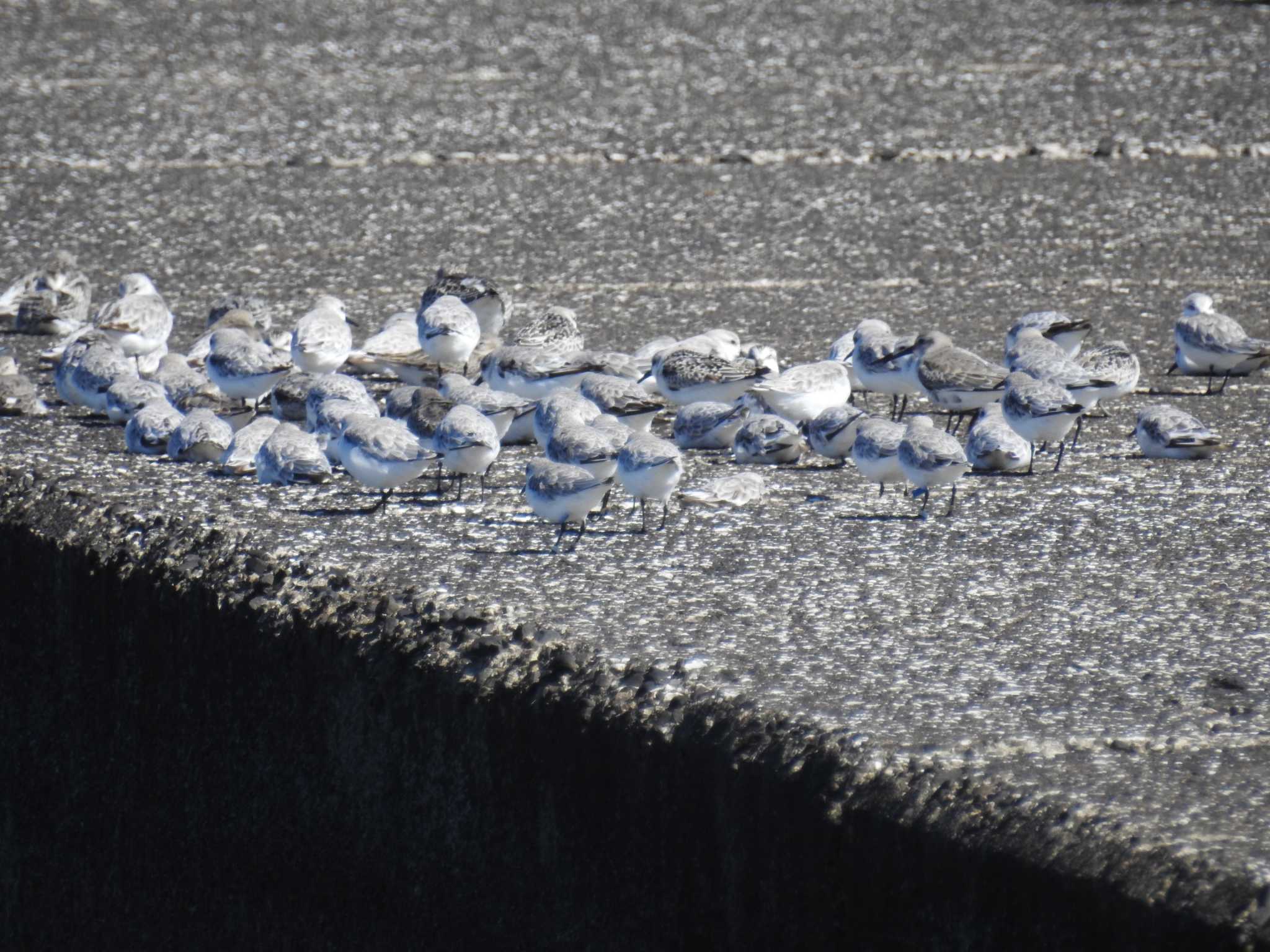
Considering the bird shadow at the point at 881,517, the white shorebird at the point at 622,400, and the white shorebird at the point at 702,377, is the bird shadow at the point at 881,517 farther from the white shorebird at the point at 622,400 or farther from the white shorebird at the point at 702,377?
the white shorebird at the point at 702,377

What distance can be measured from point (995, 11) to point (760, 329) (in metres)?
7.02

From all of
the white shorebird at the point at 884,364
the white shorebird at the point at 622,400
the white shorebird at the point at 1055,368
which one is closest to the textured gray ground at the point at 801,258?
the white shorebird at the point at 1055,368

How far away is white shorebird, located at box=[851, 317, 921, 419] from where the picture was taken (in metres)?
4.15

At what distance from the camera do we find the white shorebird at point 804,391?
13.0 ft

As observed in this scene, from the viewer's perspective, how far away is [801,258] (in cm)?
582

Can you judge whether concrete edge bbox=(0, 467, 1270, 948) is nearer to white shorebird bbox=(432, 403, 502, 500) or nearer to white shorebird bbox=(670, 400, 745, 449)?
white shorebird bbox=(432, 403, 502, 500)

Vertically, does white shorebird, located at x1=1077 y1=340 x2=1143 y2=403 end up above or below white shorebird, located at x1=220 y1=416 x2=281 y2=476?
above

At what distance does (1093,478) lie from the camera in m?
3.58

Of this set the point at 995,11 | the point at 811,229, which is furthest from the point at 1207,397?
the point at 995,11

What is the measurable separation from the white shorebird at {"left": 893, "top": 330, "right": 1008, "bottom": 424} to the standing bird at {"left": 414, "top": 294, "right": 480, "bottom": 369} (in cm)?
123

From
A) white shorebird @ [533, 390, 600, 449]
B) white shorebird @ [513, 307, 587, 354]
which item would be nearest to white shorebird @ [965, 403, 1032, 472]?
white shorebird @ [533, 390, 600, 449]

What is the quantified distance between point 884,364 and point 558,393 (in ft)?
3.05

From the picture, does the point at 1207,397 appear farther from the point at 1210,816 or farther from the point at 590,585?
the point at 1210,816

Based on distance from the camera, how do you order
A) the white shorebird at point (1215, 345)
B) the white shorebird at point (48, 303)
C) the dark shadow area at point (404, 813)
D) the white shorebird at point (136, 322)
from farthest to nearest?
1. the white shorebird at point (48, 303)
2. the white shorebird at point (136, 322)
3. the white shorebird at point (1215, 345)
4. the dark shadow area at point (404, 813)
